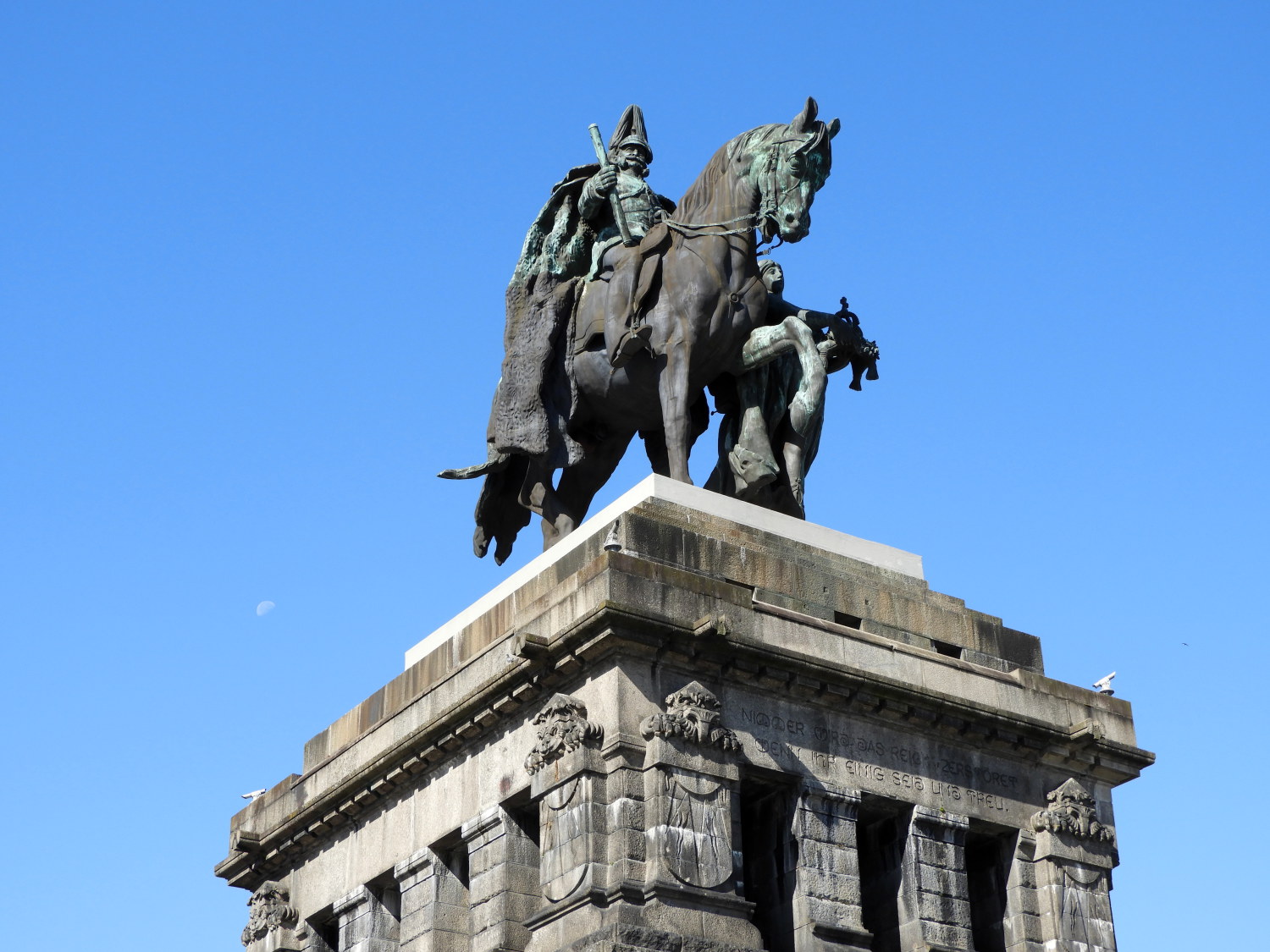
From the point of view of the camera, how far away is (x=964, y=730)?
28.6 metres

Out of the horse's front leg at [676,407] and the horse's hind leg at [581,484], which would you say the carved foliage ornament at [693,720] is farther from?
the horse's hind leg at [581,484]

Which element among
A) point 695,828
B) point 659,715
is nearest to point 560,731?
point 659,715

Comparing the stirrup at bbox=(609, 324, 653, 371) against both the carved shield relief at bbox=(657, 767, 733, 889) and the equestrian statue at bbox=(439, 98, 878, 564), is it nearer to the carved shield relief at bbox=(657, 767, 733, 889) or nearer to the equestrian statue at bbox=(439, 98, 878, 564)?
the equestrian statue at bbox=(439, 98, 878, 564)

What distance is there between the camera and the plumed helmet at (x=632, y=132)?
108ft

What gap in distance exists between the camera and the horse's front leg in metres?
30.2

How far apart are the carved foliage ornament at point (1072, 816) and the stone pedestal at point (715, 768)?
44 millimetres

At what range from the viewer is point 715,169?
31.6 metres

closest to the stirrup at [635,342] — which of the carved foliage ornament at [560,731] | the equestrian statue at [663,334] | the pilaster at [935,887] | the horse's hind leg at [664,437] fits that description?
the equestrian statue at [663,334]

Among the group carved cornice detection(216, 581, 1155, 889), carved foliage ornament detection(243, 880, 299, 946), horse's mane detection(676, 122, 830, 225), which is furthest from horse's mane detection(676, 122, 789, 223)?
carved foliage ornament detection(243, 880, 299, 946)

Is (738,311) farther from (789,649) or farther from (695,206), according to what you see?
(789,649)

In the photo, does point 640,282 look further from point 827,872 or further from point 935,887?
point 935,887

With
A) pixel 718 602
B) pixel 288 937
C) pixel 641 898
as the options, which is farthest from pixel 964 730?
pixel 288 937

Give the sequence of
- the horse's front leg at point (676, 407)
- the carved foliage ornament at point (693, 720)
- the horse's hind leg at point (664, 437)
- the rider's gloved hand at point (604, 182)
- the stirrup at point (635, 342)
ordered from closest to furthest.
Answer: the carved foliage ornament at point (693, 720) < the horse's front leg at point (676, 407) < the stirrup at point (635, 342) < the horse's hind leg at point (664, 437) < the rider's gloved hand at point (604, 182)

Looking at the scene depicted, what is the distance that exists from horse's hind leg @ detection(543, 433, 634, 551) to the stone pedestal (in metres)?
2.53
